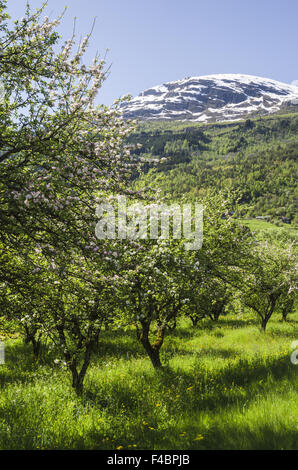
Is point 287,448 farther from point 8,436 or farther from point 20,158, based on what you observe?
point 20,158

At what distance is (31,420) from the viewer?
24.6 feet

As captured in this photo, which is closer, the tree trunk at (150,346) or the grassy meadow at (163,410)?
the grassy meadow at (163,410)

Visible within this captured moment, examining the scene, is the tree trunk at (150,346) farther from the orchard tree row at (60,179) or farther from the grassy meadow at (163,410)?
the orchard tree row at (60,179)

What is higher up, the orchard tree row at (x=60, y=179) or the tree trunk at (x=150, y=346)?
the orchard tree row at (x=60, y=179)

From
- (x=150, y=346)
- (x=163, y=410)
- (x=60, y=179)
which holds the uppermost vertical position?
(x=60, y=179)

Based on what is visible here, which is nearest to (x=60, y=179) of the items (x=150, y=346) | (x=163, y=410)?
(x=163, y=410)

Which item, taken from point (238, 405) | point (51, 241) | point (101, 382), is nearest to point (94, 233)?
point (51, 241)

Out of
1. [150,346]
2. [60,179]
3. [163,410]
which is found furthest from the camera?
[150,346]

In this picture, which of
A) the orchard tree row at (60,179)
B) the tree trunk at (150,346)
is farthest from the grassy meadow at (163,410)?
the orchard tree row at (60,179)

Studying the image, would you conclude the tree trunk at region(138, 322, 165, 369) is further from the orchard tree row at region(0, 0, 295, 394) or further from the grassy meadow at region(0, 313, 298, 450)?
the orchard tree row at region(0, 0, 295, 394)

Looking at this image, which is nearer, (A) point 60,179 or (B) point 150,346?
(A) point 60,179

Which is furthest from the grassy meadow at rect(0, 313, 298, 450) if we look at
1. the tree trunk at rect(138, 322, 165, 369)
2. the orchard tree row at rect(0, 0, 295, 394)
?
the orchard tree row at rect(0, 0, 295, 394)

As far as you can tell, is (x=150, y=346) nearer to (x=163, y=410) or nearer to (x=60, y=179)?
(x=163, y=410)
